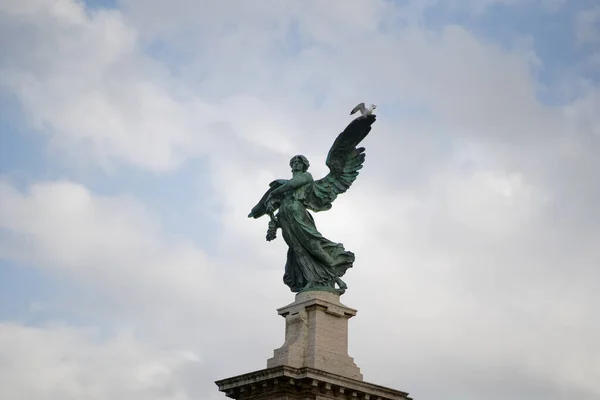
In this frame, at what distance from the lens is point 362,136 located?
30.5m

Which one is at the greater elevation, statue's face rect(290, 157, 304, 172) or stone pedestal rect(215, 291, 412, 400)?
statue's face rect(290, 157, 304, 172)

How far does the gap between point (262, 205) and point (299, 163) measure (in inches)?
78.1

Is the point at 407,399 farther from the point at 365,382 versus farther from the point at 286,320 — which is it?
the point at 286,320

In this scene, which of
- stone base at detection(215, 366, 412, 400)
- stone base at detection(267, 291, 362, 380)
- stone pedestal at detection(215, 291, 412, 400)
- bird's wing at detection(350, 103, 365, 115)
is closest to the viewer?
stone base at detection(215, 366, 412, 400)

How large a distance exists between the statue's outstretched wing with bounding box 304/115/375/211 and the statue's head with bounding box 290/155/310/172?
2.20 feet

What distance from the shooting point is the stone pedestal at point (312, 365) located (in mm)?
26281

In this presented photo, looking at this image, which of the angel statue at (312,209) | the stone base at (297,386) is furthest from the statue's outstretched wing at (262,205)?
the stone base at (297,386)

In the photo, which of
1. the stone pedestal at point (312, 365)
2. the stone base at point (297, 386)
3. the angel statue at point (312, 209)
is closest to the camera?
the stone base at point (297, 386)

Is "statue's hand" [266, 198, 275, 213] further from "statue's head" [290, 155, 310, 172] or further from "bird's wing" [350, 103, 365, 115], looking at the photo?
"bird's wing" [350, 103, 365, 115]

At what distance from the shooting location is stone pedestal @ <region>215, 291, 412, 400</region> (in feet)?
86.2

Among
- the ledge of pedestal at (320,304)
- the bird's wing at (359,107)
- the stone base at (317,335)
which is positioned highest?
the bird's wing at (359,107)

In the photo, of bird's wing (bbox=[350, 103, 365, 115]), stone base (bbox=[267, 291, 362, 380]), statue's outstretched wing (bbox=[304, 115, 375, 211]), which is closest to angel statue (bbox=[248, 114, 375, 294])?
statue's outstretched wing (bbox=[304, 115, 375, 211])

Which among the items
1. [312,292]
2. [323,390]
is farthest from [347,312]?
[323,390]

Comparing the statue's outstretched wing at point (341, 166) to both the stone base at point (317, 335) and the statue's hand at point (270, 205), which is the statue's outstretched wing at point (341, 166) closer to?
the statue's hand at point (270, 205)
